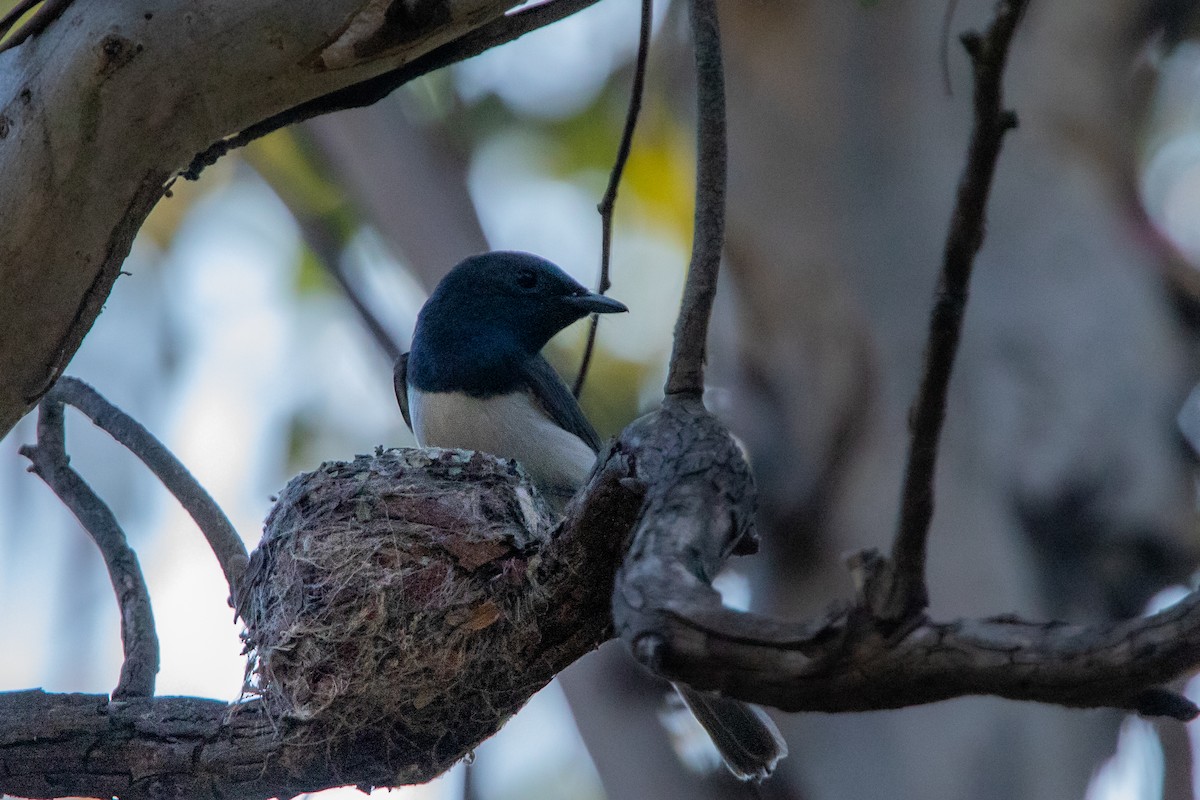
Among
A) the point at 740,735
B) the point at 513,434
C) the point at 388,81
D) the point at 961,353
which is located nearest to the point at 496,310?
the point at 513,434

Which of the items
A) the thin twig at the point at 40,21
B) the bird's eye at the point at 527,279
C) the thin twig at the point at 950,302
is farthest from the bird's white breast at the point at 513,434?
the thin twig at the point at 950,302

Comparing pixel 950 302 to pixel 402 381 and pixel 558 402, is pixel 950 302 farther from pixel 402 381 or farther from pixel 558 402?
pixel 402 381

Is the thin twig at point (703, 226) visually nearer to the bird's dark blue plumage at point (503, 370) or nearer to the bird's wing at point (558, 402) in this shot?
the bird's dark blue plumage at point (503, 370)

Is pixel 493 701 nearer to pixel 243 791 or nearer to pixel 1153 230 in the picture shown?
pixel 243 791

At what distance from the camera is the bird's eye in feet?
16.7

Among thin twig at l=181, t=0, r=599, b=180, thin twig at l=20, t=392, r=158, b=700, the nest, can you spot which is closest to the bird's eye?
the nest

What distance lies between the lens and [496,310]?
494 cm

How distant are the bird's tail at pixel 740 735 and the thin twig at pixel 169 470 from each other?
1337mm

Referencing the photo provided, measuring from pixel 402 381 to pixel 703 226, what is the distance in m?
2.88

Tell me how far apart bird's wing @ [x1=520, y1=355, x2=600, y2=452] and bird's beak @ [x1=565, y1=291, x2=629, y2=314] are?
0.31 meters

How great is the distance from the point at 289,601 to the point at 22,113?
1.53 metres

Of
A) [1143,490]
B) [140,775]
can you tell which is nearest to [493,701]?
[140,775]

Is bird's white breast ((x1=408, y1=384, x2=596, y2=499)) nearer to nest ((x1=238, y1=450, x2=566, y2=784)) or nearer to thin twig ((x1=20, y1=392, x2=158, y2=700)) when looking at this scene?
nest ((x1=238, y1=450, x2=566, y2=784))

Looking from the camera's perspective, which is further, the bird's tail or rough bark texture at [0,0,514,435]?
the bird's tail
